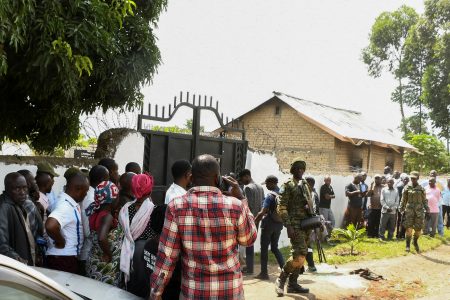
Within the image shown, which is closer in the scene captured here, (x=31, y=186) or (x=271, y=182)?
(x=31, y=186)

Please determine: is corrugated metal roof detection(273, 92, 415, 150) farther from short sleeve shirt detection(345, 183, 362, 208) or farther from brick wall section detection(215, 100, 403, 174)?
short sleeve shirt detection(345, 183, 362, 208)

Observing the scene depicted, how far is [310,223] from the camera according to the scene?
6.13 m

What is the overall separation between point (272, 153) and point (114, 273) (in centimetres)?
685

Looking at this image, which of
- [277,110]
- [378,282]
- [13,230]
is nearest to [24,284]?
[13,230]

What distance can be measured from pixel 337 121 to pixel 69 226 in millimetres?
18824

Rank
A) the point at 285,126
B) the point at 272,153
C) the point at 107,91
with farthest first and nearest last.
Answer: the point at 285,126
the point at 272,153
the point at 107,91

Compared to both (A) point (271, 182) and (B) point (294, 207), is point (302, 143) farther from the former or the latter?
(B) point (294, 207)

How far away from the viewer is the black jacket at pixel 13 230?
3568 millimetres

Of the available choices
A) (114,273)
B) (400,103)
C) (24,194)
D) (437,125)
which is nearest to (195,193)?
(114,273)

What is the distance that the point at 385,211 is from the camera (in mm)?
12109

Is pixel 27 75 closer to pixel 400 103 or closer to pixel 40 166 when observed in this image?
pixel 40 166

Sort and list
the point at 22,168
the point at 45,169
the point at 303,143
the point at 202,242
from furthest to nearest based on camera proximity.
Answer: the point at 303,143 → the point at 22,168 → the point at 45,169 → the point at 202,242

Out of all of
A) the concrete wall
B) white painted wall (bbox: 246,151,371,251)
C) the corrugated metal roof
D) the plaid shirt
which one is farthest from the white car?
the corrugated metal roof

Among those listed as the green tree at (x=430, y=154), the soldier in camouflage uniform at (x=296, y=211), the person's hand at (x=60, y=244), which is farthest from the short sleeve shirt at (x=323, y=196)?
the green tree at (x=430, y=154)
